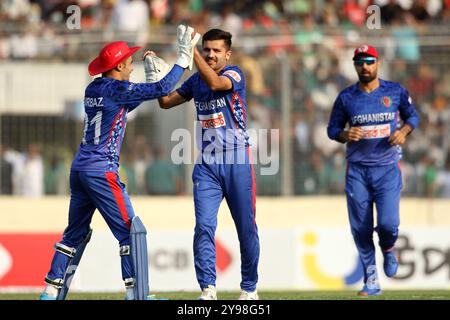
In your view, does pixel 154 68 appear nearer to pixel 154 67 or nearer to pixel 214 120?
pixel 154 67

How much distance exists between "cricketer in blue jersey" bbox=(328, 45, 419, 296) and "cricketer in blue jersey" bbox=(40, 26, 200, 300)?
3.10 metres

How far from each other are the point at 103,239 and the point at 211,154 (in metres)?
7.21

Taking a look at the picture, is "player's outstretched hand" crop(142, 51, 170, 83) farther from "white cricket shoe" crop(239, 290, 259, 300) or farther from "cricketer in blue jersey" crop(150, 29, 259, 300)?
"white cricket shoe" crop(239, 290, 259, 300)

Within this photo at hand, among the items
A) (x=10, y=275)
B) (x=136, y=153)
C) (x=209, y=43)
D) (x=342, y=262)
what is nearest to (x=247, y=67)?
(x=136, y=153)

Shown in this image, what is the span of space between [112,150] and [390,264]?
402cm

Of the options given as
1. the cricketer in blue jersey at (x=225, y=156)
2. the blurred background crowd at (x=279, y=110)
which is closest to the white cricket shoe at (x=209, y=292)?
→ the cricketer in blue jersey at (x=225, y=156)

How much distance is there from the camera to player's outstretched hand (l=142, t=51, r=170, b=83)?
446 inches

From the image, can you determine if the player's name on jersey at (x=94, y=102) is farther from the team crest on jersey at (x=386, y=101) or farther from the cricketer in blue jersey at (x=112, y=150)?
the team crest on jersey at (x=386, y=101)

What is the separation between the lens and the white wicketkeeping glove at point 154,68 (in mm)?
11328

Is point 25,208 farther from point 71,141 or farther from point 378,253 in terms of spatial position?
point 378,253

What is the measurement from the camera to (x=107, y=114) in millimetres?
A: 10836

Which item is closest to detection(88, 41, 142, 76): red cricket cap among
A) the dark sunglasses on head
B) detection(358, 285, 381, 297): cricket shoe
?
the dark sunglasses on head

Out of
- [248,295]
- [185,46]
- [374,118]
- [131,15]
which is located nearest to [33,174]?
[131,15]

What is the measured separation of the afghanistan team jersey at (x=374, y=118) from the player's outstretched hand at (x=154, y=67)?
2777 mm
